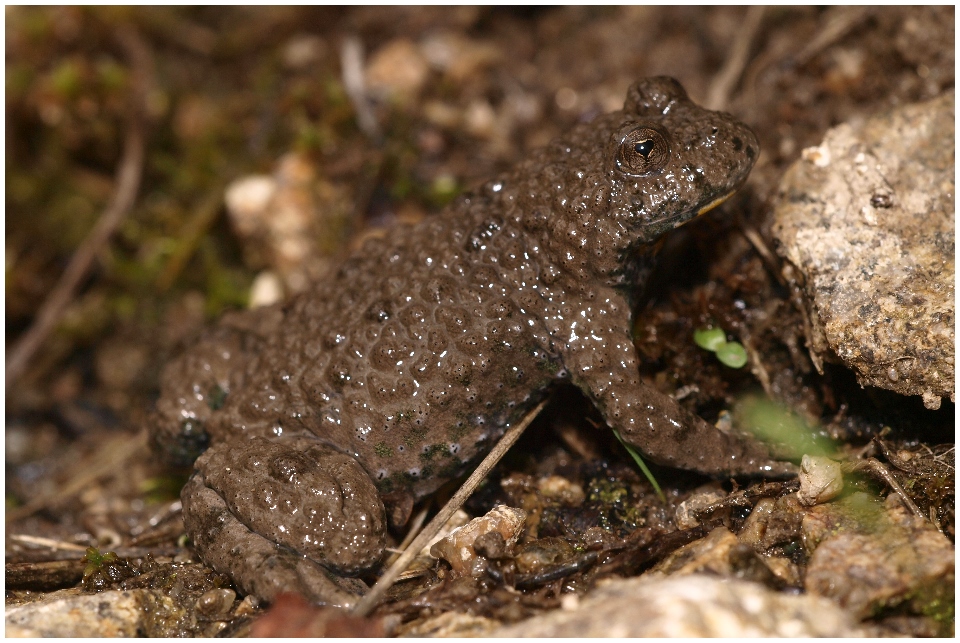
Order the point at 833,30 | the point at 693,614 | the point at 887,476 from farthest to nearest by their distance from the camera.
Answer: the point at 833,30
the point at 887,476
the point at 693,614

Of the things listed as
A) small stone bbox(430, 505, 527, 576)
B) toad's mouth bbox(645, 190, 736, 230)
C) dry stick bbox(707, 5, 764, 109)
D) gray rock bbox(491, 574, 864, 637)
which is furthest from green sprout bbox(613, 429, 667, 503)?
dry stick bbox(707, 5, 764, 109)

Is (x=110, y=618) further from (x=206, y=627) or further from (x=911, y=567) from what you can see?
(x=911, y=567)

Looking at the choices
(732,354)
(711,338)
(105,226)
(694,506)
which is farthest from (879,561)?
(105,226)

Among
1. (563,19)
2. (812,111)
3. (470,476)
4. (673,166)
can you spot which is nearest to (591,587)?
(470,476)

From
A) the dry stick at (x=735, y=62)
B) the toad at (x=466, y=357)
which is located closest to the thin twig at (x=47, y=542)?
the toad at (x=466, y=357)

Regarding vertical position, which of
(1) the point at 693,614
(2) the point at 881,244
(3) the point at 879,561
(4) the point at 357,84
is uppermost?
(2) the point at 881,244

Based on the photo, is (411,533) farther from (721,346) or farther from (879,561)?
(879,561)

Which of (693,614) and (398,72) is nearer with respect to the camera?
(693,614)

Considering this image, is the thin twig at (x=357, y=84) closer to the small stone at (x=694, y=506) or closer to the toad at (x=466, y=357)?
the toad at (x=466, y=357)
